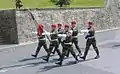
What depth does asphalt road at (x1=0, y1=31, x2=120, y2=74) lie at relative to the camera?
615 inches

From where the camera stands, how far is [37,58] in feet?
60.3

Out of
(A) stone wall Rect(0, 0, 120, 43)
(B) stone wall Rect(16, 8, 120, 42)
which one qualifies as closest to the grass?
(A) stone wall Rect(0, 0, 120, 43)

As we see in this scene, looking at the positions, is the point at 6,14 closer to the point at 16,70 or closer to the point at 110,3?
the point at 16,70

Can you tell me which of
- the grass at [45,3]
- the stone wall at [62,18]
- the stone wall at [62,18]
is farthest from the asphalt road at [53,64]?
the grass at [45,3]

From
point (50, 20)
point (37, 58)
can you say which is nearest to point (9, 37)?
point (50, 20)

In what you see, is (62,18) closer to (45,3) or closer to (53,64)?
(53,64)

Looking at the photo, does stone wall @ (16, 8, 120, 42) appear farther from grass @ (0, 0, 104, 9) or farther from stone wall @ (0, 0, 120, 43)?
grass @ (0, 0, 104, 9)

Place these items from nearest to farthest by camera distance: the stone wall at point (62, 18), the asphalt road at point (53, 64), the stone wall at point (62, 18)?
the asphalt road at point (53, 64) < the stone wall at point (62, 18) < the stone wall at point (62, 18)

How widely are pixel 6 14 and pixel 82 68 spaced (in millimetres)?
8985

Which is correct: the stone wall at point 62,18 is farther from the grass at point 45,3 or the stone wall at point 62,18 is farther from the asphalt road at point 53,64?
the grass at point 45,3

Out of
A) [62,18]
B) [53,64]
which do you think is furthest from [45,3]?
[53,64]

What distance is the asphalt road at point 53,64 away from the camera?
51.2ft

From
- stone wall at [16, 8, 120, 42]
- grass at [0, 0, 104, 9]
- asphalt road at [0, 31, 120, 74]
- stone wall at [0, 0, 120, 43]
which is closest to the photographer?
asphalt road at [0, 31, 120, 74]

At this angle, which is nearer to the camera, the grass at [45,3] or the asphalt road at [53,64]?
the asphalt road at [53,64]
